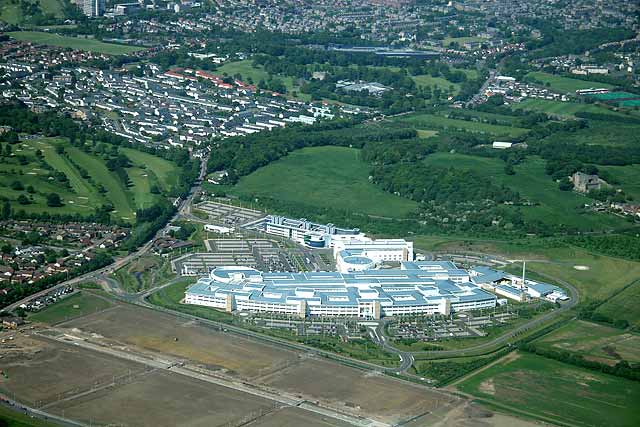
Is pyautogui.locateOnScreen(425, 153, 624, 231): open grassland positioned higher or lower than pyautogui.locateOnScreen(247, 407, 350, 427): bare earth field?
higher

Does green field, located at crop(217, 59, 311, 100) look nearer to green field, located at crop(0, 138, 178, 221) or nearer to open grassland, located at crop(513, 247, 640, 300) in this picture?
green field, located at crop(0, 138, 178, 221)

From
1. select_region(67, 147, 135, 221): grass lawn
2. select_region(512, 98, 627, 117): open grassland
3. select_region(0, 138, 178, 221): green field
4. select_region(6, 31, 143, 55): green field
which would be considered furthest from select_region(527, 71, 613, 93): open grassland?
select_region(67, 147, 135, 221): grass lawn

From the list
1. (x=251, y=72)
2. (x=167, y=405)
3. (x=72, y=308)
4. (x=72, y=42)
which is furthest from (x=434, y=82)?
(x=167, y=405)

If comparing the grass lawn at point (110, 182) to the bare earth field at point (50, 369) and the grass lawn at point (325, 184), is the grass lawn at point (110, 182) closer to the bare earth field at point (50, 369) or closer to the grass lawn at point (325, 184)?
the grass lawn at point (325, 184)

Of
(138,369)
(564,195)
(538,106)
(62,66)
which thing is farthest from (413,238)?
(62,66)

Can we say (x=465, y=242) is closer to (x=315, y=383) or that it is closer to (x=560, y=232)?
(x=560, y=232)

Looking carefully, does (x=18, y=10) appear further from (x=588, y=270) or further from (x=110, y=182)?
(x=588, y=270)
